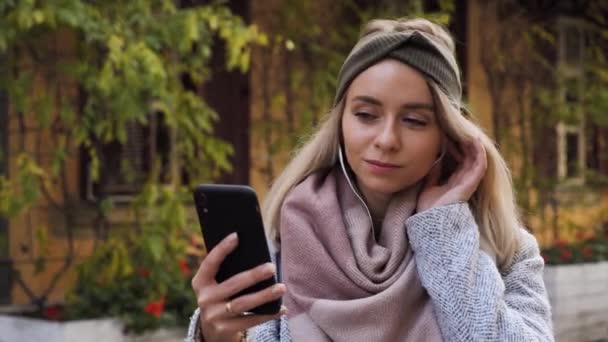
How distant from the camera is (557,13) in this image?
32.4ft

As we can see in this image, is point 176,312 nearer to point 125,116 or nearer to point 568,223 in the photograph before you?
point 125,116

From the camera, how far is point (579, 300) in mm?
8211

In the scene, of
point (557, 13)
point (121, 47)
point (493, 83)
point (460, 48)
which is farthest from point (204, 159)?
point (557, 13)

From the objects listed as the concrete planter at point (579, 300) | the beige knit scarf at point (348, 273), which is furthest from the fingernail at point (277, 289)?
the concrete planter at point (579, 300)

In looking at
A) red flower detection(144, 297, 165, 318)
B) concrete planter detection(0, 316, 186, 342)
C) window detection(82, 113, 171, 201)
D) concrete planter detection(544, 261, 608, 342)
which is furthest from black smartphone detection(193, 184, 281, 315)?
concrete planter detection(544, 261, 608, 342)

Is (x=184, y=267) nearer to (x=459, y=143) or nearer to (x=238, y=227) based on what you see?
(x=459, y=143)

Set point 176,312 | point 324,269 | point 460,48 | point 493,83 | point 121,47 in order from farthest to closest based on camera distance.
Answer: point 460,48, point 493,83, point 176,312, point 121,47, point 324,269

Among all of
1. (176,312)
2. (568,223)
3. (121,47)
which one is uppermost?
(121,47)

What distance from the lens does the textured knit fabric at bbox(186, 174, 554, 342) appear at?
1.97m

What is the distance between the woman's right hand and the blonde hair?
37cm

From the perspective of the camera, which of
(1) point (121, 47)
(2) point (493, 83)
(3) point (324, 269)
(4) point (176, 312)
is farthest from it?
(2) point (493, 83)

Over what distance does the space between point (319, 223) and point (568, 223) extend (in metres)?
7.49

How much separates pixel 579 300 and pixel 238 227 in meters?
6.86

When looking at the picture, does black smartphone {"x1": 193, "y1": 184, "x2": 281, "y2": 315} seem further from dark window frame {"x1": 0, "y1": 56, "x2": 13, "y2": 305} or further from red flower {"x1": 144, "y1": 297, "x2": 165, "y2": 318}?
dark window frame {"x1": 0, "y1": 56, "x2": 13, "y2": 305}
